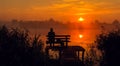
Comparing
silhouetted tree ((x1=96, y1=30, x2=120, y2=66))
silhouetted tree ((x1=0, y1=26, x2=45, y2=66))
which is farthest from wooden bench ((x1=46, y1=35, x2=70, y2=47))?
silhouetted tree ((x1=0, y1=26, x2=45, y2=66))

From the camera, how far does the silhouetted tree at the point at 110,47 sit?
1890 centimetres

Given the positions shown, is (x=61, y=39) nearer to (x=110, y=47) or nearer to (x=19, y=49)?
(x=110, y=47)

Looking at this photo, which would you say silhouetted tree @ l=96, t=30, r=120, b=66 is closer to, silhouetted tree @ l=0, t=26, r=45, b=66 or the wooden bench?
silhouetted tree @ l=0, t=26, r=45, b=66

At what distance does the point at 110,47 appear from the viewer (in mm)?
19328

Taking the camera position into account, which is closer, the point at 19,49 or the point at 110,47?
the point at 19,49

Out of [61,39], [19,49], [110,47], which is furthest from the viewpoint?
[61,39]

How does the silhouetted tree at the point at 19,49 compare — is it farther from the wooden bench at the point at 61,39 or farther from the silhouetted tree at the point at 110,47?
the wooden bench at the point at 61,39

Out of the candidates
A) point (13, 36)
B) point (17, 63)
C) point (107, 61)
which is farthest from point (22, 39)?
point (107, 61)

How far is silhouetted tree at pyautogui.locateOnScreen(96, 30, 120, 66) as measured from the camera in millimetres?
18905

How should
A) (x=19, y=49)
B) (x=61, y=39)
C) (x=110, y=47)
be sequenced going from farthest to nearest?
(x=61, y=39), (x=110, y=47), (x=19, y=49)

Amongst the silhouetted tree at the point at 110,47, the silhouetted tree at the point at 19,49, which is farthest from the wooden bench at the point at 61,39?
the silhouetted tree at the point at 19,49

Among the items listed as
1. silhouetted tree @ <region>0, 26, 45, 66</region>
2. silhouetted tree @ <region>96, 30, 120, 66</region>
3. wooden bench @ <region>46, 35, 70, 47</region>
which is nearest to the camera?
silhouetted tree @ <region>0, 26, 45, 66</region>

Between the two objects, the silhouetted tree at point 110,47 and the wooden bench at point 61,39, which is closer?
the silhouetted tree at point 110,47

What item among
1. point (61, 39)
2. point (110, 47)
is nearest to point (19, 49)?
point (110, 47)
